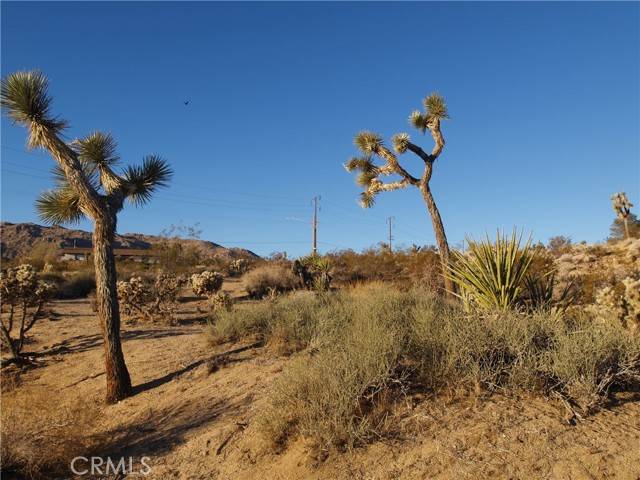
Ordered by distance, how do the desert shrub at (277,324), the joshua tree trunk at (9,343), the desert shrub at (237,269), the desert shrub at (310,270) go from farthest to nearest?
the desert shrub at (237,269) < the desert shrub at (310,270) < the joshua tree trunk at (9,343) < the desert shrub at (277,324)

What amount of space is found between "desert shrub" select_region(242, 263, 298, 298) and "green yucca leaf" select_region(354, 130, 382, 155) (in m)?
6.38

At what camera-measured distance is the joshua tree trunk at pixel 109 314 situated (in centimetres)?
732

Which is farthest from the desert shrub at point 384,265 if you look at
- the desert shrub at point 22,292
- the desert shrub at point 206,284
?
the desert shrub at point 22,292

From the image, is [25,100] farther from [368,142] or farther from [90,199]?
[368,142]

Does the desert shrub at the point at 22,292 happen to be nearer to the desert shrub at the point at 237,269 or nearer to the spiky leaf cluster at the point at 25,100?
the spiky leaf cluster at the point at 25,100

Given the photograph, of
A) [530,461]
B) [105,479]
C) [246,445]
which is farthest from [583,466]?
[105,479]

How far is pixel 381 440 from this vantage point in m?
4.36

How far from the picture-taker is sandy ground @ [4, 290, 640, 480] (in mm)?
3889

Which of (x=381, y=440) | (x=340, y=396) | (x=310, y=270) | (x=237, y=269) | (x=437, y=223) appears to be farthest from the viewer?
(x=237, y=269)

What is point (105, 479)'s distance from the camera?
486 cm

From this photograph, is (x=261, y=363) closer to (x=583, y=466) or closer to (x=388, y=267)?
(x=583, y=466)

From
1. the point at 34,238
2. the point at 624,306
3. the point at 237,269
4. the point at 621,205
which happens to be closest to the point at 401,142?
the point at 624,306

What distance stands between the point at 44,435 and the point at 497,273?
269 inches

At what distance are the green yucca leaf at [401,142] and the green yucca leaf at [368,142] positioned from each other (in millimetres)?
898
